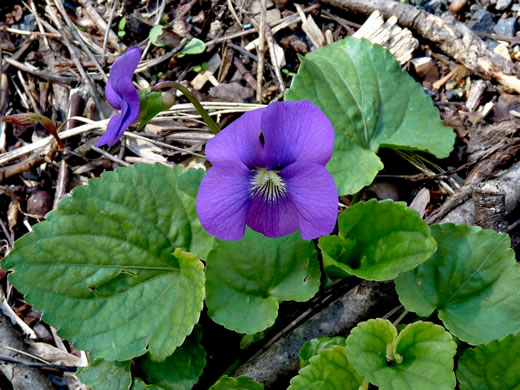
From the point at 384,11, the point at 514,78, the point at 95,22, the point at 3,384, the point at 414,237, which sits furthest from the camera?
the point at 95,22

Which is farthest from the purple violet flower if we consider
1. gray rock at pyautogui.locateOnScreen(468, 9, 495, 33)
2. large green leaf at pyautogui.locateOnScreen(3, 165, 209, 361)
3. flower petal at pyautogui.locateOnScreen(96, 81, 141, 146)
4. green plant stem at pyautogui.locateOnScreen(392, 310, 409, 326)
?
gray rock at pyautogui.locateOnScreen(468, 9, 495, 33)

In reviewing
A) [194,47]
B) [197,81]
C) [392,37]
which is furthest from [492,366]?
[194,47]

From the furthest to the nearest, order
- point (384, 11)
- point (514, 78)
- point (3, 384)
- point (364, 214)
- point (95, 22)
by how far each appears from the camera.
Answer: point (95, 22) → point (384, 11) → point (514, 78) → point (3, 384) → point (364, 214)

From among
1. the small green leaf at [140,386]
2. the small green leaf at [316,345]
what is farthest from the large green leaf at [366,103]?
the small green leaf at [140,386]

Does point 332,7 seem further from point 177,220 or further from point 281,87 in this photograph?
point 177,220

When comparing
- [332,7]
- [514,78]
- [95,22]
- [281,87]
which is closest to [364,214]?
[281,87]

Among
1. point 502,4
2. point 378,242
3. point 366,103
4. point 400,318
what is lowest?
point 400,318

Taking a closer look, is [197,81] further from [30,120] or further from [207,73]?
[30,120]
